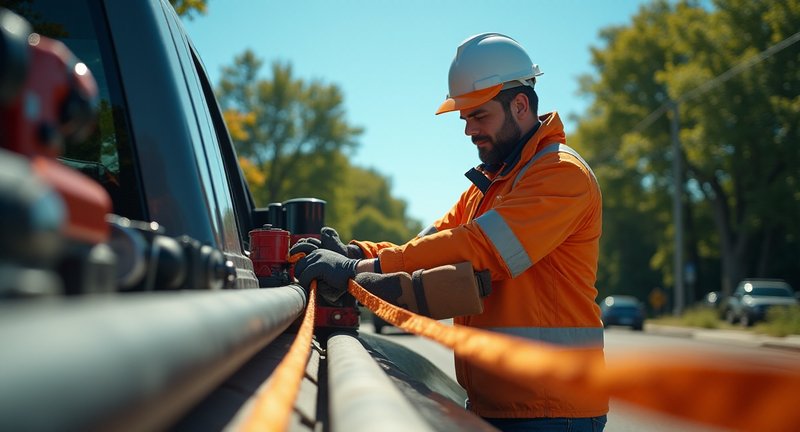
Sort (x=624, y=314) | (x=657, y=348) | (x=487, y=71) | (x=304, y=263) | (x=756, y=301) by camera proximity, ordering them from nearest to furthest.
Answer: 1. (x=657, y=348)
2. (x=304, y=263)
3. (x=487, y=71)
4. (x=756, y=301)
5. (x=624, y=314)

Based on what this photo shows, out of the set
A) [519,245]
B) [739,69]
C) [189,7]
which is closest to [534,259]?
[519,245]

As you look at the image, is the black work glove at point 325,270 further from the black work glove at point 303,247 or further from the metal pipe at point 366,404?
the metal pipe at point 366,404

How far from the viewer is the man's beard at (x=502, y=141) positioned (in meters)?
3.71

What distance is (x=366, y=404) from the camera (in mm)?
1117

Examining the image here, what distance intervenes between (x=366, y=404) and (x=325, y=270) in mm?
2081

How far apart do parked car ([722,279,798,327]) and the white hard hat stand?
30.2m

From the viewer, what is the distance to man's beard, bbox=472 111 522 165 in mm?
3705

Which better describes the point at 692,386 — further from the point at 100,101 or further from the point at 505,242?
the point at 505,242

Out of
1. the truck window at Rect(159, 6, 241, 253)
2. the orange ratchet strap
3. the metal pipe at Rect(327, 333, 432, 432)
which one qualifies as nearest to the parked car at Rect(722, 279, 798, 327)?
the truck window at Rect(159, 6, 241, 253)

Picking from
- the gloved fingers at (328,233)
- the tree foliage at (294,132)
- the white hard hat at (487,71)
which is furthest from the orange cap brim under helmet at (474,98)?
the tree foliage at (294,132)

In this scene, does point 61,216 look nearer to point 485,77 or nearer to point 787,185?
point 485,77

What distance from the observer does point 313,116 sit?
50812 millimetres

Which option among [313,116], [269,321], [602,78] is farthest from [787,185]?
[269,321]

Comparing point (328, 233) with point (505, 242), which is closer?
point (505, 242)
